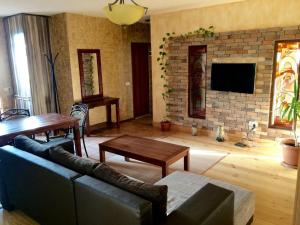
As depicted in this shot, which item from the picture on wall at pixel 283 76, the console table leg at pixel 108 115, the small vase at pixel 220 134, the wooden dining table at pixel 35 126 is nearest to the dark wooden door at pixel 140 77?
the console table leg at pixel 108 115

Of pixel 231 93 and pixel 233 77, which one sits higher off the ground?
pixel 233 77

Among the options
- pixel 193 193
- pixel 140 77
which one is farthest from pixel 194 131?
pixel 193 193

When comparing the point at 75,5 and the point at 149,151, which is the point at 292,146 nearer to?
the point at 149,151

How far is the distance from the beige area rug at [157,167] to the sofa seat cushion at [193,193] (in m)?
0.90

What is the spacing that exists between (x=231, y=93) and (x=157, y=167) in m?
2.14

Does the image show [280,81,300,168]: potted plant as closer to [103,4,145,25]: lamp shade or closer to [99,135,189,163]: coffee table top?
[99,135,189,163]: coffee table top

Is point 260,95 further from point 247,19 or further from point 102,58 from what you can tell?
point 102,58

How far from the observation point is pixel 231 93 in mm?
5062

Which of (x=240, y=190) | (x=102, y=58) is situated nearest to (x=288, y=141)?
(x=240, y=190)

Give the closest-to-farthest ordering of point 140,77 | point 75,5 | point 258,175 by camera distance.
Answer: point 258,175 → point 75,5 → point 140,77

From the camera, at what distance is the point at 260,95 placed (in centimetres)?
471

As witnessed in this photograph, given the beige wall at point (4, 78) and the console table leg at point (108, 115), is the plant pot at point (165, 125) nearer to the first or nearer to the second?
the console table leg at point (108, 115)

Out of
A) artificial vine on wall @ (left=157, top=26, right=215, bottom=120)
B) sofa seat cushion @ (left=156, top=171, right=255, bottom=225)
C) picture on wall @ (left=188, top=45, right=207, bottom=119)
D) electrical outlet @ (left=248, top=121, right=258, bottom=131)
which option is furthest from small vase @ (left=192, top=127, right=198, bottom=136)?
sofa seat cushion @ (left=156, top=171, right=255, bottom=225)

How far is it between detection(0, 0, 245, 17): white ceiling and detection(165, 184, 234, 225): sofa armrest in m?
3.58
